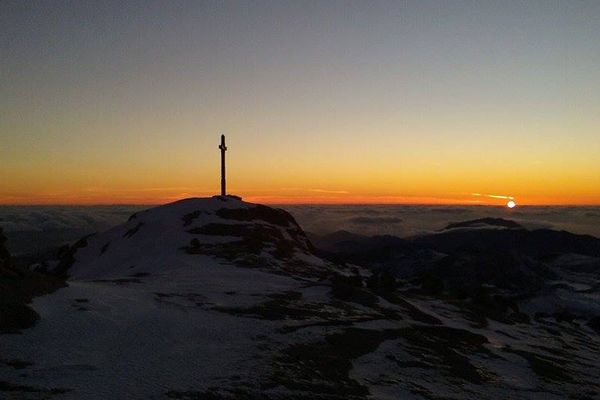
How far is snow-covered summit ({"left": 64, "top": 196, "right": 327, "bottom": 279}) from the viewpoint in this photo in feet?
115

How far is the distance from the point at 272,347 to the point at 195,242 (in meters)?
28.1

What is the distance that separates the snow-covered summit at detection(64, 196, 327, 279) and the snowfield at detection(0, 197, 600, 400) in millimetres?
7402

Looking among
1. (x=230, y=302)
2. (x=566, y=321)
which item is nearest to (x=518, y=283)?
(x=566, y=321)

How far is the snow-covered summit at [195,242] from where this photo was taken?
35.2 metres

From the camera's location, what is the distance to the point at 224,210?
51.5 metres

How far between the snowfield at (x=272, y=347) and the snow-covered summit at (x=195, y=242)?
24.3 ft

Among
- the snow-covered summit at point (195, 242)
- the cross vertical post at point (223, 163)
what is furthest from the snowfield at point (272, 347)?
the cross vertical post at point (223, 163)

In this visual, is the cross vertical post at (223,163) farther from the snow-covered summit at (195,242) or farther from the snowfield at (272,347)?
the snowfield at (272,347)

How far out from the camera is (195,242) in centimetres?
4047

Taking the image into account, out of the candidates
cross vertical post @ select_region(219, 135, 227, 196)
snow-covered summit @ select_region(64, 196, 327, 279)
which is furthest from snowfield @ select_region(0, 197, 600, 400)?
cross vertical post @ select_region(219, 135, 227, 196)

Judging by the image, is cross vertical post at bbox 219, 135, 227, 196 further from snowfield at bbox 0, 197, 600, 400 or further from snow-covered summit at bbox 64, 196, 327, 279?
snowfield at bbox 0, 197, 600, 400

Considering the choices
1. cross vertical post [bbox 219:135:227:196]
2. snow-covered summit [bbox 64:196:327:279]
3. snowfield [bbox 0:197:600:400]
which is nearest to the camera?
snowfield [bbox 0:197:600:400]

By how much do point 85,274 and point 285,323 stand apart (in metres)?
29.3

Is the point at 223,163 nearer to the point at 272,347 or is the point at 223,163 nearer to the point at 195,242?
the point at 195,242
